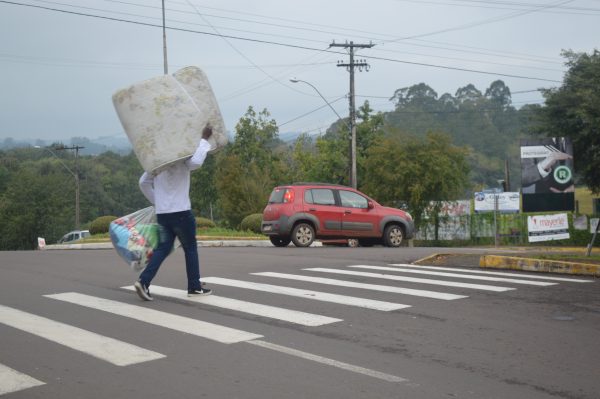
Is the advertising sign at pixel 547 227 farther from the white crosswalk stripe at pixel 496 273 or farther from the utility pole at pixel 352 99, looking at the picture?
the white crosswalk stripe at pixel 496 273

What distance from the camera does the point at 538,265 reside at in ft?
37.1

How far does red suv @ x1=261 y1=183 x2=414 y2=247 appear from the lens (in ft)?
61.4

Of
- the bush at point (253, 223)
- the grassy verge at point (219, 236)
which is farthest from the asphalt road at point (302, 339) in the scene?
the bush at point (253, 223)

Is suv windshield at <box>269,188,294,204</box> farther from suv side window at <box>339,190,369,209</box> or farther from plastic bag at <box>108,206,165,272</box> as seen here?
plastic bag at <box>108,206,165,272</box>

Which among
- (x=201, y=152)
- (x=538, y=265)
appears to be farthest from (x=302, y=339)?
(x=538, y=265)

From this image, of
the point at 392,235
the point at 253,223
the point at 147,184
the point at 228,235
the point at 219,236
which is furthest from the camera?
the point at 253,223

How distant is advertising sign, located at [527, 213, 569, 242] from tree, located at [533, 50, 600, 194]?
513 cm

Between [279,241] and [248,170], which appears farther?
[248,170]

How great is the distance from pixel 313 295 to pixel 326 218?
1093 cm

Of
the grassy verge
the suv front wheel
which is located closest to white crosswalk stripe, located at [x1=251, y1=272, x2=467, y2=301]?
the suv front wheel

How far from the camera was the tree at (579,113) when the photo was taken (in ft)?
120

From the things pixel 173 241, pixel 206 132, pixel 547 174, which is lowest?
pixel 173 241

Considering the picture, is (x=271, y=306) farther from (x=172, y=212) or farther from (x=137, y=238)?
(x=137, y=238)

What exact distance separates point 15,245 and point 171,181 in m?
75.9
